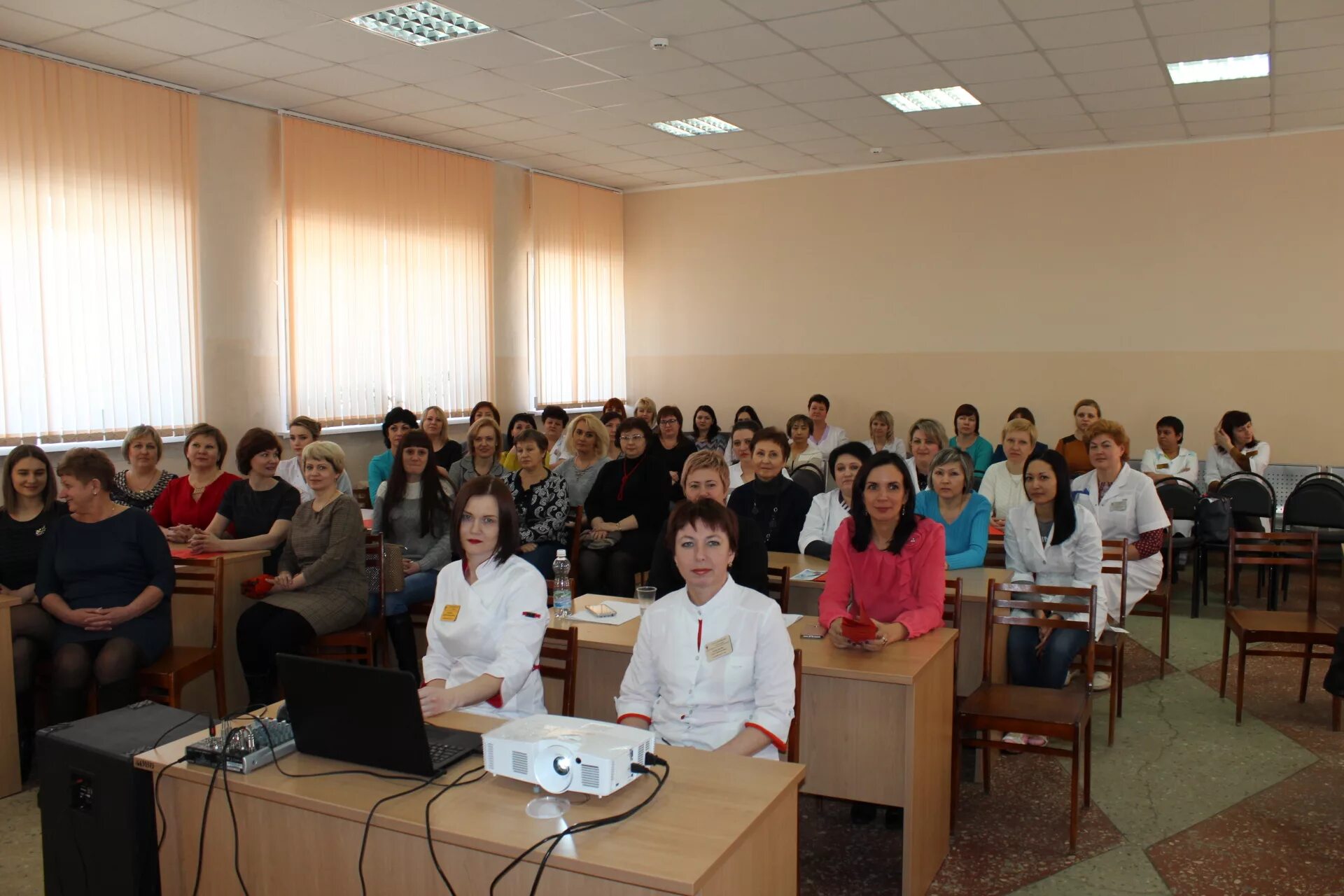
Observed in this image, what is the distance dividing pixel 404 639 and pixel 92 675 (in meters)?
1.40

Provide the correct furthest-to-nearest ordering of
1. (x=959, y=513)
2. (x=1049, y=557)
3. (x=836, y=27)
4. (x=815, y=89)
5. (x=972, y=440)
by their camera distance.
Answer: (x=972, y=440) → (x=815, y=89) → (x=836, y=27) → (x=959, y=513) → (x=1049, y=557)

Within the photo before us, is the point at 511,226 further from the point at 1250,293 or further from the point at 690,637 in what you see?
the point at 690,637

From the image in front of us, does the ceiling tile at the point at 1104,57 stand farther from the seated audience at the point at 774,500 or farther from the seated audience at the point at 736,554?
the seated audience at the point at 736,554

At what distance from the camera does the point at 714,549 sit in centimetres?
281

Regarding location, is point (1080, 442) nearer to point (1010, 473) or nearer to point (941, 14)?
point (1010, 473)

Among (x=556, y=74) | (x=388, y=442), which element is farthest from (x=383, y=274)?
(x=556, y=74)

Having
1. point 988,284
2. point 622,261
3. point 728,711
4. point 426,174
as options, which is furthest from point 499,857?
point 622,261

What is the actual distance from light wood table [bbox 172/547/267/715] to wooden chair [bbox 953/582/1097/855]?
3.34 metres

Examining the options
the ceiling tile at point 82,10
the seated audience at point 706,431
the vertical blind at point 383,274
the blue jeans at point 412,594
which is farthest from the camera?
the seated audience at point 706,431

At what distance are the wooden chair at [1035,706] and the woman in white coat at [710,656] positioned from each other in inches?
44.6

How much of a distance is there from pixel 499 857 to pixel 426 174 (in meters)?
7.98

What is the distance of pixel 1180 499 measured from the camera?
23.3 ft

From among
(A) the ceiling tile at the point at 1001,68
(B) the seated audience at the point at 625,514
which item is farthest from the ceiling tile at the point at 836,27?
(B) the seated audience at the point at 625,514

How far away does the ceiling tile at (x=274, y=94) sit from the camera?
Result: 716 centimetres
